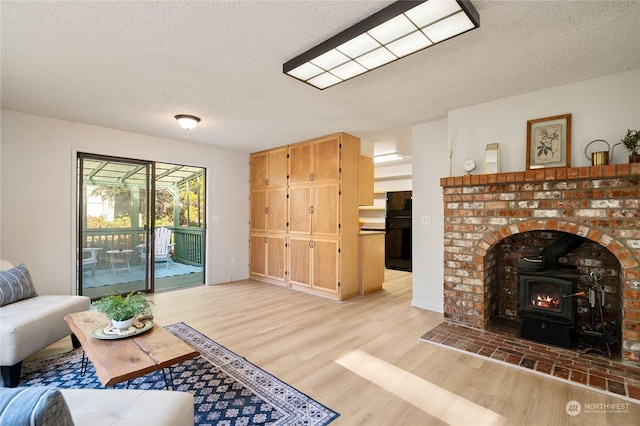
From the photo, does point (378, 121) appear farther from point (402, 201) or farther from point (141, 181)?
point (141, 181)

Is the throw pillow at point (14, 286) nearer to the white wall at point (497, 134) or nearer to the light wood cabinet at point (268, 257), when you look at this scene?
the light wood cabinet at point (268, 257)

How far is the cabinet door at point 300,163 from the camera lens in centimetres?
488

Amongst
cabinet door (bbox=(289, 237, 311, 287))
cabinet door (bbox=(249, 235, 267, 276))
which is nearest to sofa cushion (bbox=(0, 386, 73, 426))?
cabinet door (bbox=(289, 237, 311, 287))

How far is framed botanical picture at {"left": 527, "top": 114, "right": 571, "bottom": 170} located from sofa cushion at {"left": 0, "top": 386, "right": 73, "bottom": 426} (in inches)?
143

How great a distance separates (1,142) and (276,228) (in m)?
3.62

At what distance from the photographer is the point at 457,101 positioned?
3258mm

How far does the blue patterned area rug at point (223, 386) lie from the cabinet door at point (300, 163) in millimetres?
2904

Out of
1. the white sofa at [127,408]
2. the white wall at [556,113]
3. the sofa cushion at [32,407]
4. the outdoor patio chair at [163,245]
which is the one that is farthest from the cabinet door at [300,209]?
the sofa cushion at [32,407]

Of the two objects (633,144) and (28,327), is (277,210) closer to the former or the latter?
(28,327)

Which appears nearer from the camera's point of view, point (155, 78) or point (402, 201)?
point (155, 78)

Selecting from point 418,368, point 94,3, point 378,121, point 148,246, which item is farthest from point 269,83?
point 148,246

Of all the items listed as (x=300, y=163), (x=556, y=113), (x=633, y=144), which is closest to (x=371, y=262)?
(x=300, y=163)

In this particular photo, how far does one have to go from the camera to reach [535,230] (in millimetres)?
3002

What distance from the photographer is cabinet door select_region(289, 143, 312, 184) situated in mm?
4880
